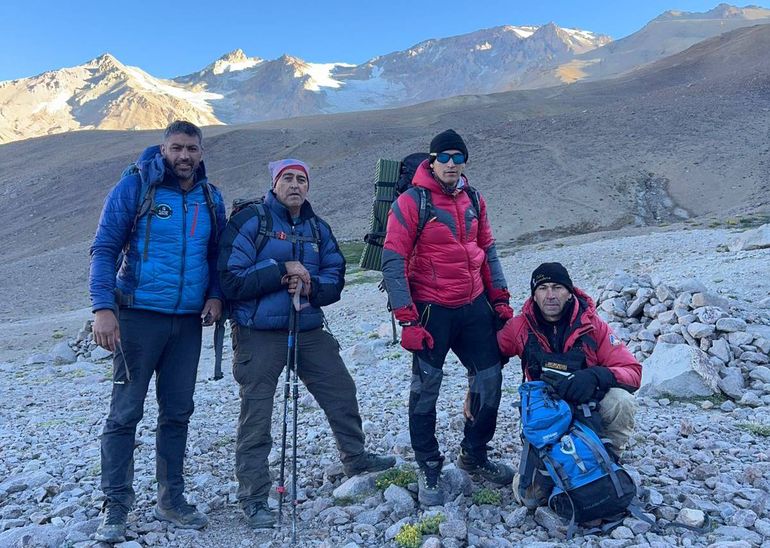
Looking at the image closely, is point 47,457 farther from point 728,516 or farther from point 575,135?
point 575,135

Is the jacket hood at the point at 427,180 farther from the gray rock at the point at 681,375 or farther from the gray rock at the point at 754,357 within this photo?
the gray rock at the point at 754,357

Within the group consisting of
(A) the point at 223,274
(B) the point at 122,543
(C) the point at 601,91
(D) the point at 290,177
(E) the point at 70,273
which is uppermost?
(C) the point at 601,91

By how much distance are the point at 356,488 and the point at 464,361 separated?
138cm

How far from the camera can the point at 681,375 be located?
7375mm

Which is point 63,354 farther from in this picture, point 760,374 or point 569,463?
point 760,374

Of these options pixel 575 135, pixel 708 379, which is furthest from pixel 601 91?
pixel 708 379

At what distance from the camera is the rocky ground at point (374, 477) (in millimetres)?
4195

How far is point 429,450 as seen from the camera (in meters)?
4.75

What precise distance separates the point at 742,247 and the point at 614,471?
13400 millimetres

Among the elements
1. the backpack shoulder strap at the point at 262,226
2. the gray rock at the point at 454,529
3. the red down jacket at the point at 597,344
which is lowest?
the gray rock at the point at 454,529

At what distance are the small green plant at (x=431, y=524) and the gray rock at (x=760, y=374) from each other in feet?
17.4

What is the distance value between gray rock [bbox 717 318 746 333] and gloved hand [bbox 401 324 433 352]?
5647mm

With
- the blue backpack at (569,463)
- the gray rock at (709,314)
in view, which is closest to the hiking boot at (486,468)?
the blue backpack at (569,463)

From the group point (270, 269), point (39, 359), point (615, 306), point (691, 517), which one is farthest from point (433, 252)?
point (39, 359)
